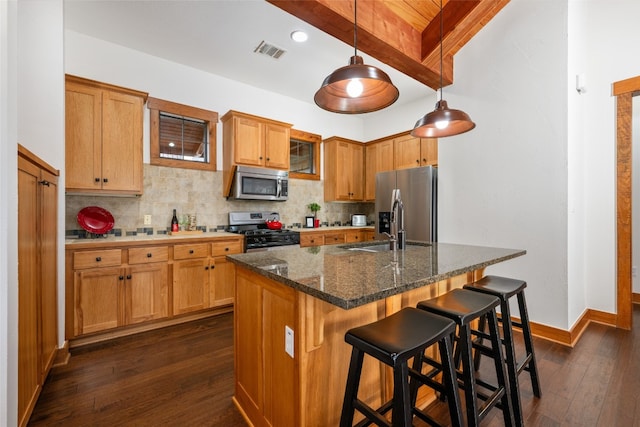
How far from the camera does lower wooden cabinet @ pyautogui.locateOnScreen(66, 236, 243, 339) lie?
241 centimetres

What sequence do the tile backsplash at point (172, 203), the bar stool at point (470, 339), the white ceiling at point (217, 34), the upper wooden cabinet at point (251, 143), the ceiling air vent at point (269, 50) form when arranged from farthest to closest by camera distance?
the upper wooden cabinet at point (251, 143) → the ceiling air vent at point (269, 50) → the tile backsplash at point (172, 203) → the white ceiling at point (217, 34) → the bar stool at point (470, 339)

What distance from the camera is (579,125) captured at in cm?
277

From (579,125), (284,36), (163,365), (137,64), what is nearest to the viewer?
(163,365)

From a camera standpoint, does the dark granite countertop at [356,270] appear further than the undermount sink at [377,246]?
No

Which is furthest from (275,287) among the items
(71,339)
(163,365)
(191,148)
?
(191,148)

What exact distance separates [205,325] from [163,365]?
0.77 m

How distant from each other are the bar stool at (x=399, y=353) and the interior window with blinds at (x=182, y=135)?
326 centimetres

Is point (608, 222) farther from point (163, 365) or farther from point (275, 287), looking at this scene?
point (163, 365)

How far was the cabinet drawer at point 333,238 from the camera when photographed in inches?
167

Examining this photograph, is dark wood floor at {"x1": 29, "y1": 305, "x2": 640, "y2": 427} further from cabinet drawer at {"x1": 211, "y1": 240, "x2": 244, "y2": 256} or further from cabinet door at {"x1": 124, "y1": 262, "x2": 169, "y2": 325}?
cabinet drawer at {"x1": 211, "y1": 240, "x2": 244, "y2": 256}

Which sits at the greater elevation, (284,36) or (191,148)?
(284,36)

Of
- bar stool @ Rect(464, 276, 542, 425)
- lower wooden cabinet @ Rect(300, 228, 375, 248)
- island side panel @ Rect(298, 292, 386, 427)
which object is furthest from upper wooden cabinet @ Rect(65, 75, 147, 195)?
bar stool @ Rect(464, 276, 542, 425)

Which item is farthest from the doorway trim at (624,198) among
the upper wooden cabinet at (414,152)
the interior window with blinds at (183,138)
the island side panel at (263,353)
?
the interior window with blinds at (183,138)

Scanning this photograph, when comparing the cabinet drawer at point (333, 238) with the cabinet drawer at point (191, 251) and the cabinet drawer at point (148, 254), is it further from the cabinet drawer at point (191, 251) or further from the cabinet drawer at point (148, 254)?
the cabinet drawer at point (148, 254)
